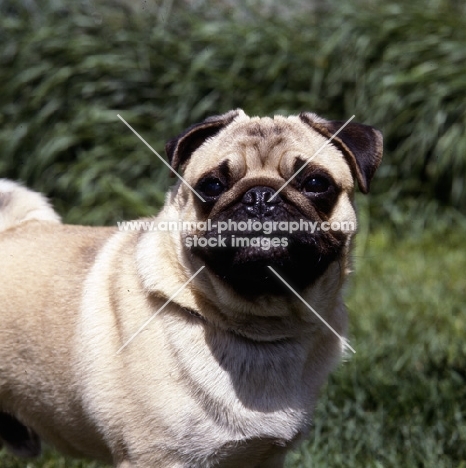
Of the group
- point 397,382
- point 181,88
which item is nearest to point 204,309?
point 397,382

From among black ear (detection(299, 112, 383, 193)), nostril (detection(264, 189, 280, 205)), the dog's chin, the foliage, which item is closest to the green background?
the foliage

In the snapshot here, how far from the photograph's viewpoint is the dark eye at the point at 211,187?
3.04 m

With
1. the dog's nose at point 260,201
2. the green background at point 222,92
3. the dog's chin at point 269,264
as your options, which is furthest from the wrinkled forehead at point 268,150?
the green background at point 222,92

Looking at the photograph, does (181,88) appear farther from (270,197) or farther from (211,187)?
(270,197)

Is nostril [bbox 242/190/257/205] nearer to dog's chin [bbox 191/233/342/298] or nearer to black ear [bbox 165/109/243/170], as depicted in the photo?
dog's chin [bbox 191/233/342/298]

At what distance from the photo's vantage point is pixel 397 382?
4289 millimetres

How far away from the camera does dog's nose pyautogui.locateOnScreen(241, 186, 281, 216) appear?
2.88 meters

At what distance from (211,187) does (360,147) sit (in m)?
0.60

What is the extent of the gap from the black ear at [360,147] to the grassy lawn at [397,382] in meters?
0.46

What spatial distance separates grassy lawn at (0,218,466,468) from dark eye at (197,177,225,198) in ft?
2.23

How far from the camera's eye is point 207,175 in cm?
306

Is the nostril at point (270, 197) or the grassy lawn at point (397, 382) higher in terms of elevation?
the nostril at point (270, 197)

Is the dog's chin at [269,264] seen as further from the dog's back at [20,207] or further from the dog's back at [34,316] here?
the dog's back at [20,207]

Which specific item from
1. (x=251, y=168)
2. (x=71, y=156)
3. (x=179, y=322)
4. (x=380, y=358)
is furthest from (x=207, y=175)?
(x=71, y=156)
